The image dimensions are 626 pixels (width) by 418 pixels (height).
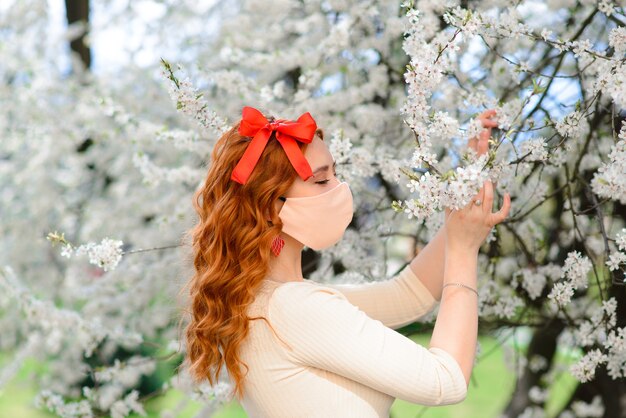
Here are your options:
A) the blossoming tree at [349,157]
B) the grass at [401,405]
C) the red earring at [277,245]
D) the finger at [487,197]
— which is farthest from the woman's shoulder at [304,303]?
the grass at [401,405]

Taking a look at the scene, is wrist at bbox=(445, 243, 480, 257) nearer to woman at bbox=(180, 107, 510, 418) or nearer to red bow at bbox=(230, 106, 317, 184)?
woman at bbox=(180, 107, 510, 418)

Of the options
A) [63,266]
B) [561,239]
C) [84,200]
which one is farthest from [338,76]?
[63,266]

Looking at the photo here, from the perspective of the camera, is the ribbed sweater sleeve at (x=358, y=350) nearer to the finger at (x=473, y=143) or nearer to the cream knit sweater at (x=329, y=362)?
the cream knit sweater at (x=329, y=362)

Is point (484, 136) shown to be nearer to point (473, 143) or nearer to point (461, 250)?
point (473, 143)

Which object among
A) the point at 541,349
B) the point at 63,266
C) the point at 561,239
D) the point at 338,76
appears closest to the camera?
the point at 561,239

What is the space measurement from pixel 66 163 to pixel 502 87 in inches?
136

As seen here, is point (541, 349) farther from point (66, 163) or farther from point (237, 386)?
point (66, 163)

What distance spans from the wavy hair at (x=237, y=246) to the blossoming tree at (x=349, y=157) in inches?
10.8

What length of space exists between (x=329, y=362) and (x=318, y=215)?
332 millimetres

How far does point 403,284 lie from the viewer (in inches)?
81.9

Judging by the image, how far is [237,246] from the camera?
1.73 metres

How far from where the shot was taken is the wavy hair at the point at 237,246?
171 centimetres

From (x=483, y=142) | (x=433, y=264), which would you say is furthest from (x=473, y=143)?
(x=433, y=264)

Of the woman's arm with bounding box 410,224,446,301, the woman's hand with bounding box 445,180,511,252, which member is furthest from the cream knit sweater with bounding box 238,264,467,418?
the woman's arm with bounding box 410,224,446,301
